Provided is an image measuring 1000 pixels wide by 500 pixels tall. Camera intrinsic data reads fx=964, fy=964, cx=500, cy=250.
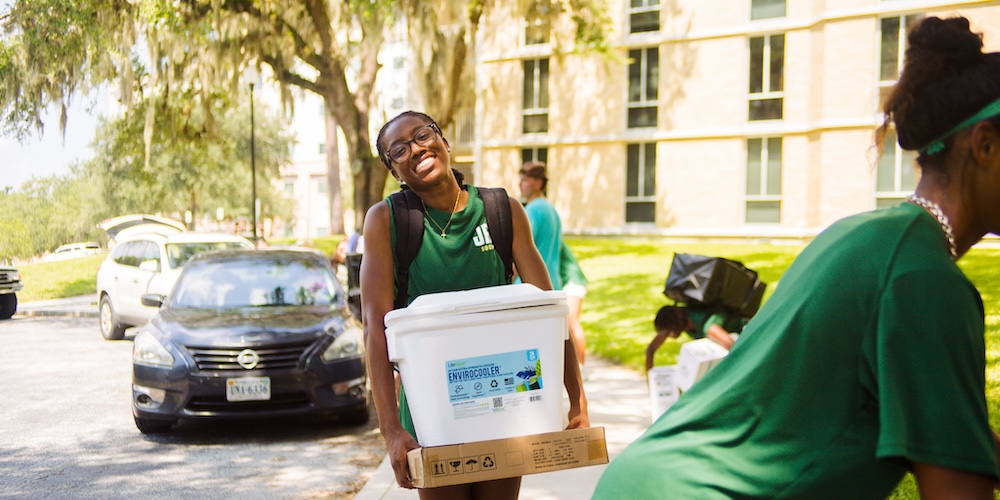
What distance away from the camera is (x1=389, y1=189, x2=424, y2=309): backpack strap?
2953 millimetres

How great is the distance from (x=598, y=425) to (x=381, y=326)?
3.29 meters

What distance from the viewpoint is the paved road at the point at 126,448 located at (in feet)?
19.9

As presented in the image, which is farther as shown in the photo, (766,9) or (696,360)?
(766,9)

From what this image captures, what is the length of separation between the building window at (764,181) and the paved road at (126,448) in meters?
21.3

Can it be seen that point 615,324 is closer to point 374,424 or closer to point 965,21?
point 374,424

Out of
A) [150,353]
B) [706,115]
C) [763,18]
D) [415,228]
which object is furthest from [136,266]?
[763,18]

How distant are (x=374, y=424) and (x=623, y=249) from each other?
1727 cm

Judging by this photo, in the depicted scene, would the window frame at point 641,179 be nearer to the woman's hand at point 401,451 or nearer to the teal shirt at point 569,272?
the teal shirt at point 569,272

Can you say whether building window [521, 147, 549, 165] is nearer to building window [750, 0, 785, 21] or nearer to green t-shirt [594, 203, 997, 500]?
building window [750, 0, 785, 21]

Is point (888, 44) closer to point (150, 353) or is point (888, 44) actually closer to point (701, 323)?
point (701, 323)

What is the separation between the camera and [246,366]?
24.7ft

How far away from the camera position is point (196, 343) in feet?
24.8

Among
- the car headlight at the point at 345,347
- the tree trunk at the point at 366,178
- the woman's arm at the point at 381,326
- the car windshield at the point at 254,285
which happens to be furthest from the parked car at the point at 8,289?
the tree trunk at the point at 366,178

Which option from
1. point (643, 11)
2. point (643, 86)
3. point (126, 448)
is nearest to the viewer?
point (126, 448)
